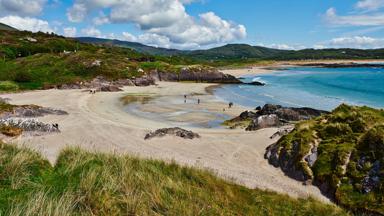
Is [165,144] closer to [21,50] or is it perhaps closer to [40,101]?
[40,101]

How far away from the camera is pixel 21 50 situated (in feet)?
320

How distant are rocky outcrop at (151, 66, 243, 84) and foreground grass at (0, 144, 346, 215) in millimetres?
74940

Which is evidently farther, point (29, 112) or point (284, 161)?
point (29, 112)

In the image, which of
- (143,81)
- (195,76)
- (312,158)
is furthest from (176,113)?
(195,76)

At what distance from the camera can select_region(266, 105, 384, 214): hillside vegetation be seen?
13.9 m

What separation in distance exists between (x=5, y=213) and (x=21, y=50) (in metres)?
102

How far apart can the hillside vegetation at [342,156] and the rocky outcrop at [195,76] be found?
6695cm

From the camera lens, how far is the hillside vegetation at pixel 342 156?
13.9m

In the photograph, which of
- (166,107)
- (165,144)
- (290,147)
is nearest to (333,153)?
(290,147)

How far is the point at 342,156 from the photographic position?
1620cm

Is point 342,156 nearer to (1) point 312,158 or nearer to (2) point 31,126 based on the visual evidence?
(1) point 312,158

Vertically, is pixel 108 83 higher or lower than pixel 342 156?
lower

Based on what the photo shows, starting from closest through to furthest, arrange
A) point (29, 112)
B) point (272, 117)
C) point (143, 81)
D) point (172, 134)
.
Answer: point (172, 134), point (272, 117), point (29, 112), point (143, 81)

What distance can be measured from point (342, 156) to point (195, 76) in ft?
244
